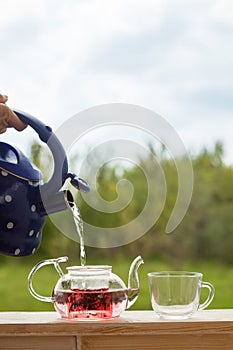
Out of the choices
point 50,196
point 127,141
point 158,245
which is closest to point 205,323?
point 50,196

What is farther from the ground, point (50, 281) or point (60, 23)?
point (60, 23)

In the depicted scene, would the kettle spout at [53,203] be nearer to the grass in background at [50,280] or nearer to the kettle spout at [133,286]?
the kettle spout at [133,286]

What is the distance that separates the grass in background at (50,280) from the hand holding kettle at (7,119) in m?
1.14

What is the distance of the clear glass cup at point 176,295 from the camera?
138 cm

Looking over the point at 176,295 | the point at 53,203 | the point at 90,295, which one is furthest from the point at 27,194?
the point at 176,295

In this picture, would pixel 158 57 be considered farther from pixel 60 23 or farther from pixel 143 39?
pixel 60 23

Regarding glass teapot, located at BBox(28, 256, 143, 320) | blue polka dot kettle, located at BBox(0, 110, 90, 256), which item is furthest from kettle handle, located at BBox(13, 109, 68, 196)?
glass teapot, located at BBox(28, 256, 143, 320)

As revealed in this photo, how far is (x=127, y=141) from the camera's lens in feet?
5.30

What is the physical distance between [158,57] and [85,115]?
4.01 feet

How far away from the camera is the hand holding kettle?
1.38 metres

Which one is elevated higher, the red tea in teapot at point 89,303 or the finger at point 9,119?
the finger at point 9,119

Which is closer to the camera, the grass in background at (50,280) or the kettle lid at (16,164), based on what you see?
the kettle lid at (16,164)

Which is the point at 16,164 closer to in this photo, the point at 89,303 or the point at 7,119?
the point at 7,119

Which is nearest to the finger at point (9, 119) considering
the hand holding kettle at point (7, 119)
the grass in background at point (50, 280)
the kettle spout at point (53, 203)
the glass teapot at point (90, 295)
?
the hand holding kettle at point (7, 119)
